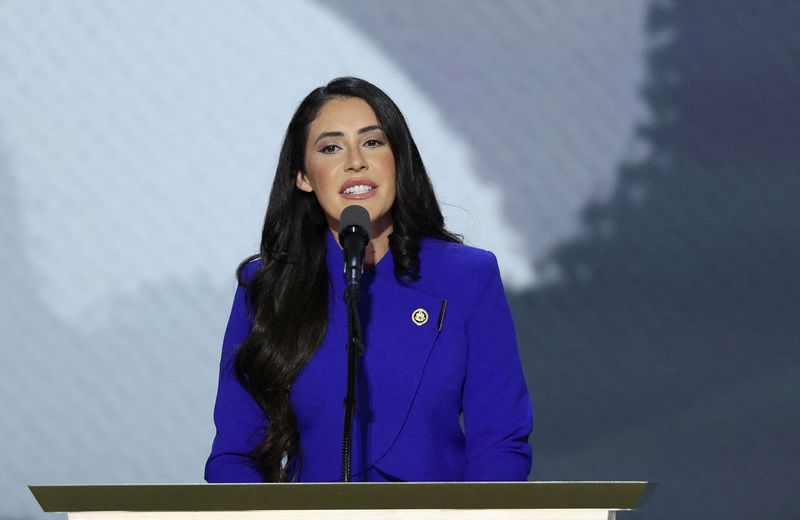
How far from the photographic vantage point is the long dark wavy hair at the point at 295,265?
216 cm

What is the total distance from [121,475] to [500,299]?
1.85m

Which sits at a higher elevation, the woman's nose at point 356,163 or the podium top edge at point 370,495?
the woman's nose at point 356,163

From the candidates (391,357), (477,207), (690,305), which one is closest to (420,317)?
(391,357)

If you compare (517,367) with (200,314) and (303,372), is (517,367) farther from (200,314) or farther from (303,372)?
(200,314)

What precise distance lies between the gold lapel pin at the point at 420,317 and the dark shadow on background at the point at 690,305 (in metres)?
1.49

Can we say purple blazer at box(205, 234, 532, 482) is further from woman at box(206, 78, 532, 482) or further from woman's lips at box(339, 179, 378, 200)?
woman's lips at box(339, 179, 378, 200)

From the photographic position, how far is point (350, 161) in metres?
2.24

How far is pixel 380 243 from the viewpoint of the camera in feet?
7.62

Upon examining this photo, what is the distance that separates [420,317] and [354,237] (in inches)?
20.4

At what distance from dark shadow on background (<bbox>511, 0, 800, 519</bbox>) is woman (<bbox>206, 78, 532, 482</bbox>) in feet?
4.69

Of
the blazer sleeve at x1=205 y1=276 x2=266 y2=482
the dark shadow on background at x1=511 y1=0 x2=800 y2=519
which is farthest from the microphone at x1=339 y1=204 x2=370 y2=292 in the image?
the dark shadow on background at x1=511 y1=0 x2=800 y2=519

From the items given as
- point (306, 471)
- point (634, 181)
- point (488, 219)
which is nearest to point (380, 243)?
point (306, 471)

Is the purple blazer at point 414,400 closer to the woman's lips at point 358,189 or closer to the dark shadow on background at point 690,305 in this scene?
the woman's lips at point 358,189

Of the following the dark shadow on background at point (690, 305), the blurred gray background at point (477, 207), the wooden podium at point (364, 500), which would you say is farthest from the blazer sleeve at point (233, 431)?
the dark shadow on background at point (690, 305)
